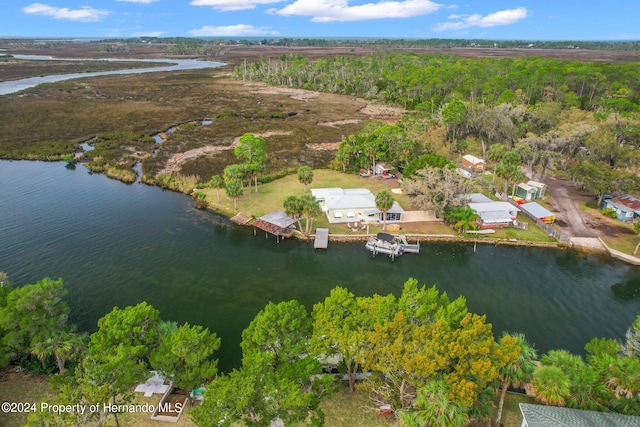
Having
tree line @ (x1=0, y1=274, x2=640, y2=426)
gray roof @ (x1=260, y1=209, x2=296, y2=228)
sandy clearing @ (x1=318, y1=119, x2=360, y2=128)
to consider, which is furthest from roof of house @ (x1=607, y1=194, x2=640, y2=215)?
sandy clearing @ (x1=318, y1=119, x2=360, y2=128)

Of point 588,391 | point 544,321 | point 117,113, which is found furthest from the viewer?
point 117,113

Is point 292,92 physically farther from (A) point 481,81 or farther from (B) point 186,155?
(B) point 186,155

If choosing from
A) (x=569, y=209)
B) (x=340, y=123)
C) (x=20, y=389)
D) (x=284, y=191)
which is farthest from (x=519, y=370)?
(x=340, y=123)

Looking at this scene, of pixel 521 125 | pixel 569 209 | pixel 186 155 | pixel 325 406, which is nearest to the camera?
pixel 325 406

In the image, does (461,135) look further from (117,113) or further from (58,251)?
(117,113)

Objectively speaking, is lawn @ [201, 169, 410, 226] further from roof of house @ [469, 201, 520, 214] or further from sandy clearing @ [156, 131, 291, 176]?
sandy clearing @ [156, 131, 291, 176]

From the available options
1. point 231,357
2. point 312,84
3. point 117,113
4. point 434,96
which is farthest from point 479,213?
point 312,84

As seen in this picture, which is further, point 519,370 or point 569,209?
point 569,209

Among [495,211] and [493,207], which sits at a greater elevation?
[493,207]
